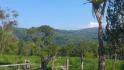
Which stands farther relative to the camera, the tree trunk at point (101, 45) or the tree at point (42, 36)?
the tree at point (42, 36)

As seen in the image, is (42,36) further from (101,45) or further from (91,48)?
(101,45)

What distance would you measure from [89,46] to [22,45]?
10987 mm

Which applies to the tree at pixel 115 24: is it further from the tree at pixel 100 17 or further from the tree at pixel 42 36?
the tree at pixel 42 36

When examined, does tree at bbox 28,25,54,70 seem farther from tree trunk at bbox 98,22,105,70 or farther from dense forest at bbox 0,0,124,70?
tree trunk at bbox 98,22,105,70

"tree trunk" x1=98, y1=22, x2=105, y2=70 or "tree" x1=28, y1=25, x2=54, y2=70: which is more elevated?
"tree" x1=28, y1=25, x2=54, y2=70

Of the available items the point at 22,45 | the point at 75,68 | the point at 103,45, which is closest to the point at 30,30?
the point at 22,45

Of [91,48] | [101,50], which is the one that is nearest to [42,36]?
[91,48]

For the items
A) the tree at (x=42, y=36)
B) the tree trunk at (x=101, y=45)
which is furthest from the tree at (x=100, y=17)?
the tree at (x=42, y=36)

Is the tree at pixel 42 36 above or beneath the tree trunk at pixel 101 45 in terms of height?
above

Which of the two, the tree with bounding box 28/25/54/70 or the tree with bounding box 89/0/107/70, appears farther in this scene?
the tree with bounding box 28/25/54/70

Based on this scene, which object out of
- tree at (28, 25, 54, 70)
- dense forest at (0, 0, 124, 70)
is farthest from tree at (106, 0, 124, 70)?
tree at (28, 25, 54, 70)

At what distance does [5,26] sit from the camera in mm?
57594

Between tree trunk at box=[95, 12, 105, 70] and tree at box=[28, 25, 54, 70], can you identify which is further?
tree at box=[28, 25, 54, 70]

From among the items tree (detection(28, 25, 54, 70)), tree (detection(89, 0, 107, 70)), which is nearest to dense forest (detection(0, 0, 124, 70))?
tree (detection(89, 0, 107, 70))
